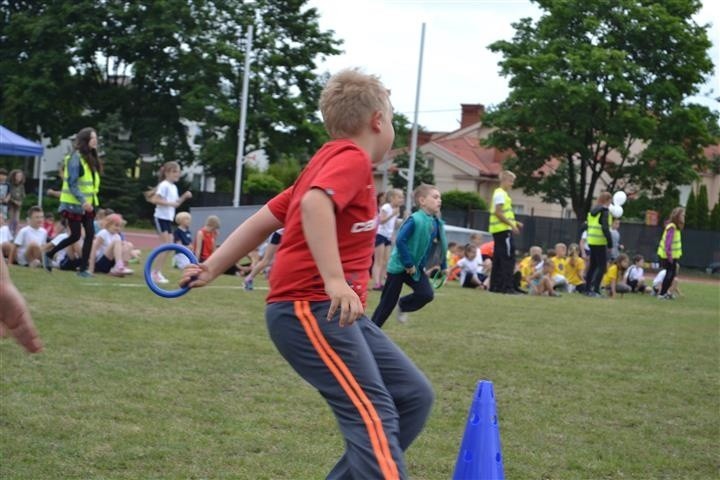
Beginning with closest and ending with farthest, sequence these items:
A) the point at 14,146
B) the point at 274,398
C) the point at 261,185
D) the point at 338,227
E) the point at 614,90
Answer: the point at 338,227, the point at 274,398, the point at 14,146, the point at 614,90, the point at 261,185

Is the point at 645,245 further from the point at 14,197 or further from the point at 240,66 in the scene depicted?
the point at 14,197

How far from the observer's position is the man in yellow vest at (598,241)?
64.5 ft

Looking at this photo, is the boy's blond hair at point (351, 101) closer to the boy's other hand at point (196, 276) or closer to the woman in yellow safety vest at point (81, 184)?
the boy's other hand at point (196, 276)

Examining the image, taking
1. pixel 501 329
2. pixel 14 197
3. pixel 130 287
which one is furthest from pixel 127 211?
pixel 501 329

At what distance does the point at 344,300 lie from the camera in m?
3.43

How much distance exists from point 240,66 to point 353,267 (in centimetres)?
4835

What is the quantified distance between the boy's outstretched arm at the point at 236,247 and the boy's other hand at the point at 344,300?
708 mm

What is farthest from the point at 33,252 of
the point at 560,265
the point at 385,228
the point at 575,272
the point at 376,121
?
the point at 376,121

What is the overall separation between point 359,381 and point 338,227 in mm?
548

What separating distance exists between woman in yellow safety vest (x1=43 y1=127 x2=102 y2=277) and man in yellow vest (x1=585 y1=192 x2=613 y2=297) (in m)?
9.57

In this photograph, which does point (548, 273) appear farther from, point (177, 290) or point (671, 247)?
point (177, 290)

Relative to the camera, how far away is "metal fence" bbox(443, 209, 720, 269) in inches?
1780

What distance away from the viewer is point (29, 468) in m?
4.72

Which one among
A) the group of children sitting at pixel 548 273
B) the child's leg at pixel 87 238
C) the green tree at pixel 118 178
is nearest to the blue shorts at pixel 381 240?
the group of children sitting at pixel 548 273
